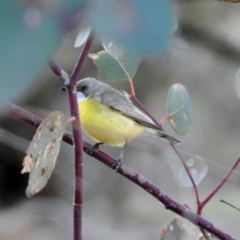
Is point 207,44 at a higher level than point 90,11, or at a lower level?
lower

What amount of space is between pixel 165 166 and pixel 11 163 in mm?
704

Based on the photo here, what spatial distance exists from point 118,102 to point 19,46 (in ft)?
3.89

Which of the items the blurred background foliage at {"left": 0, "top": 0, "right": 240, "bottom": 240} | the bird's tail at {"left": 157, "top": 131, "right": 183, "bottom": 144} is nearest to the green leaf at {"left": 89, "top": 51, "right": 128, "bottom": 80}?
the bird's tail at {"left": 157, "top": 131, "right": 183, "bottom": 144}

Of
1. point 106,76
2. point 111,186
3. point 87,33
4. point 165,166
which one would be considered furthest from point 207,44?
point 87,33

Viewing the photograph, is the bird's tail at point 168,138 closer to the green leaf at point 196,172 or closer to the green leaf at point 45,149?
the green leaf at point 196,172

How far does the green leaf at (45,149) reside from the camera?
38 centimetres

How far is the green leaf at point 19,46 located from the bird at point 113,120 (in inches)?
39.6

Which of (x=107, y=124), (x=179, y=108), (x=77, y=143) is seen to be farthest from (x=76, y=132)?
(x=107, y=124)

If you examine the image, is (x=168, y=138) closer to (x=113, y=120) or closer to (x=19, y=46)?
(x=113, y=120)

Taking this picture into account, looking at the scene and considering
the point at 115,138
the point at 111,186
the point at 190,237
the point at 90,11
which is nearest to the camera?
the point at 90,11

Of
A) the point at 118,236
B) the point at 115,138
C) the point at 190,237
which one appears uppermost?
the point at 190,237

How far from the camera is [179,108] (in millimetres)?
701

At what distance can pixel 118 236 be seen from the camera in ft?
8.76

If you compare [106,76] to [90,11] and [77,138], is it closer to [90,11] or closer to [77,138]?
[77,138]
